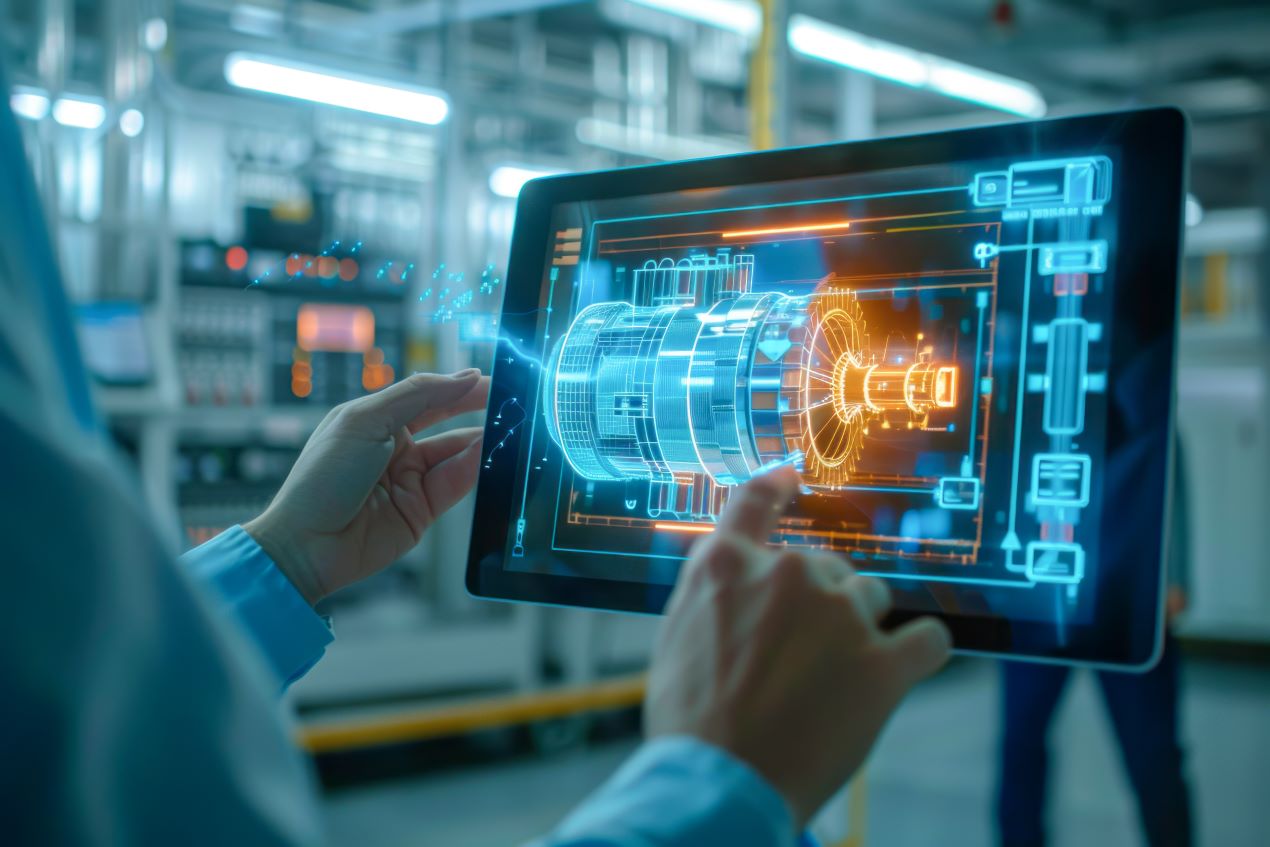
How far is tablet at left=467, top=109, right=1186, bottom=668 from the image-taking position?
2.24 feet

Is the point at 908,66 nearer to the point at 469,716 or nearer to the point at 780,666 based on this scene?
the point at 469,716

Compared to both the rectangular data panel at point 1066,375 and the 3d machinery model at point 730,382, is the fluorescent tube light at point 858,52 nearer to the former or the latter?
the 3d machinery model at point 730,382

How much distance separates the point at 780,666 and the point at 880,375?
29 cm

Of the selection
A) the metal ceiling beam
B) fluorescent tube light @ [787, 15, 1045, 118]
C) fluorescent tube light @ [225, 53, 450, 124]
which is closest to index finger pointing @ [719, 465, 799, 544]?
fluorescent tube light @ [787, 15, 1045, 118]

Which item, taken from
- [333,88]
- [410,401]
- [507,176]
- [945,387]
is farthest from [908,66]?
[945,387]

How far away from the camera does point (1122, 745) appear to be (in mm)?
2396

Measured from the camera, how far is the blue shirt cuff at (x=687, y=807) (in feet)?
1.63

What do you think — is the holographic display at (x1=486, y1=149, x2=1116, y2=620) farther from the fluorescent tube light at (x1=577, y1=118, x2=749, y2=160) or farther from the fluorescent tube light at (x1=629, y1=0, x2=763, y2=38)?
the fluorescent tube light at (x1=577, y1=118, x2=749, y2=160)

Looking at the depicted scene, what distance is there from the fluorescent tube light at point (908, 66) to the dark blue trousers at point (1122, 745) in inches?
76.3

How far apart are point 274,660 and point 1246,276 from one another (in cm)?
755

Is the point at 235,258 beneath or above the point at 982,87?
beneath

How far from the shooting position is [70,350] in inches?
15.9

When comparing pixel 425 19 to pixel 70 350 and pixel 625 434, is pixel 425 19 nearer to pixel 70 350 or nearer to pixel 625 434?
pixel 625 434

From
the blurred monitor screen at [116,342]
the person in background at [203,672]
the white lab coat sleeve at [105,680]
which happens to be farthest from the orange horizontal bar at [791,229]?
the blurred monitor screen at [116,342]
